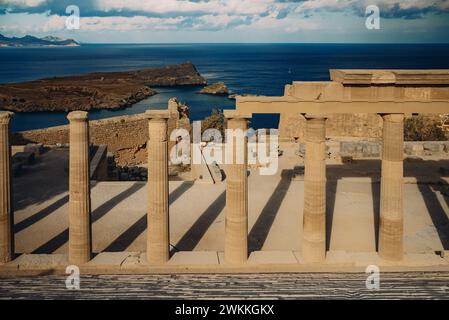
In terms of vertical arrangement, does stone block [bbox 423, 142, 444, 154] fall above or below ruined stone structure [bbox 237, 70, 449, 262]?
below

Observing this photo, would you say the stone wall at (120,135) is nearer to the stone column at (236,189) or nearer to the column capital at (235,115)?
the stone column at (236,189)

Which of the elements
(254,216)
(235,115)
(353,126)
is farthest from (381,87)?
(353,126)

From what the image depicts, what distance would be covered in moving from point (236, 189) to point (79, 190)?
2870mm

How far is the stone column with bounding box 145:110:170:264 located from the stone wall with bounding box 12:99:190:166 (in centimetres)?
1658

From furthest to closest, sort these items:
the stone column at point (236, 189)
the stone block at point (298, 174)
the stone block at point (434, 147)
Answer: the stone block at point (434, 147) → the stone block at point (298, 174) → the stone column at point (236, 189)

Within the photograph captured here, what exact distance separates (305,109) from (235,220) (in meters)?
2.41

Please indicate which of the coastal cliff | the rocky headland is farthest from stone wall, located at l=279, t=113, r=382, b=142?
the rocky headland

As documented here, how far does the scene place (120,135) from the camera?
91.9 ft

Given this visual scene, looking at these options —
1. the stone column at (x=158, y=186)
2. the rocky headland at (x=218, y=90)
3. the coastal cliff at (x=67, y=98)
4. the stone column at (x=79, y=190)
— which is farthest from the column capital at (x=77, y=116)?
the rocky headland at (x=218, y=90)

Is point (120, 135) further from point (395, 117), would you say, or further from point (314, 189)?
point (395, 117)

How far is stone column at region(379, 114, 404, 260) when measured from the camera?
10.7m

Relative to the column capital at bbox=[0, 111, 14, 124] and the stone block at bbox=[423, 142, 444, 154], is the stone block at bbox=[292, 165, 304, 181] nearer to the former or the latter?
the stone block at bbox=[423, 142, 444, 154]

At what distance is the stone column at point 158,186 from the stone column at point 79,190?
113cm

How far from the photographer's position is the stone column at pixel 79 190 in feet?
34.7
